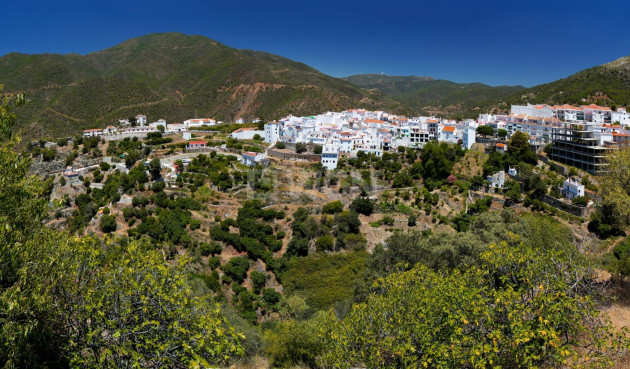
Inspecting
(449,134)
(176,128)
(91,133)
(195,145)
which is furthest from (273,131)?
(91,133)

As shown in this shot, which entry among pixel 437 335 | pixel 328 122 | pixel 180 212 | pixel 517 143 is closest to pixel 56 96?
pixel 328 122

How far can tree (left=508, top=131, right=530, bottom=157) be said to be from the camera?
36.0 meters

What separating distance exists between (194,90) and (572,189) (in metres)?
98.9

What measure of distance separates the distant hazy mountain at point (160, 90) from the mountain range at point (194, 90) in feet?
0.76

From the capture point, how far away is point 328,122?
52688 millimetres

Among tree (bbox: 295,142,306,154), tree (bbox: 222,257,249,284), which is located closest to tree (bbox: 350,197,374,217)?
tree (bbox: 222,257,249,284)

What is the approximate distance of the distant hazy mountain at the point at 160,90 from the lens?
77438 millimetres

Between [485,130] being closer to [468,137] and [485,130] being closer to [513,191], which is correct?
[468,137]

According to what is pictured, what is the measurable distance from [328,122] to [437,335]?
152ft

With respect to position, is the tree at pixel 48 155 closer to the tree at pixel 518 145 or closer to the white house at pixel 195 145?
the white house at pixel 195 145

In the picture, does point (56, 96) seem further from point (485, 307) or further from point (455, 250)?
point (485, 307)

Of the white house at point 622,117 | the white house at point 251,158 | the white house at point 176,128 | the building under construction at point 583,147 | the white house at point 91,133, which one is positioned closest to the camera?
the building under construction at point 583,147

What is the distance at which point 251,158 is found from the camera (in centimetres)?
4069

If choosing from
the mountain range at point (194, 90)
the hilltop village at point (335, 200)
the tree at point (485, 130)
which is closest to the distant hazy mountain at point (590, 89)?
the mountain range at point (194, 90)
